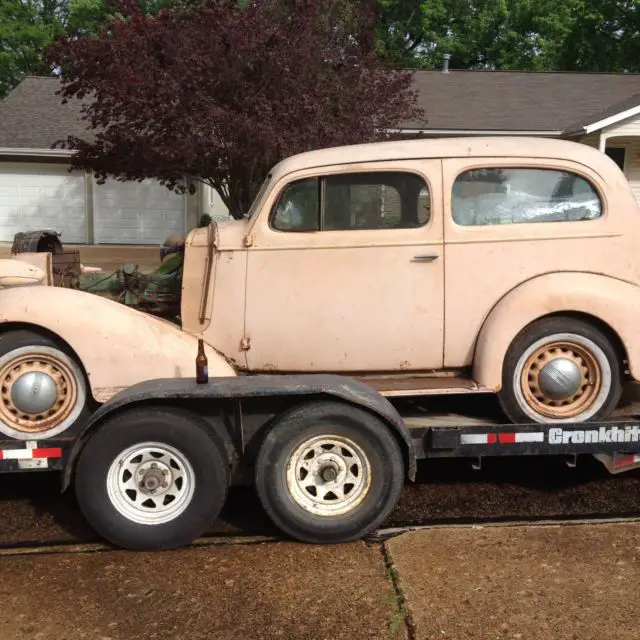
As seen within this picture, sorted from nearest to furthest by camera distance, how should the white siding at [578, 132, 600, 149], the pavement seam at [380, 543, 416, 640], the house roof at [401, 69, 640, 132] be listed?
1. the pavement seam at [380, 543, 416, 640]
2. the white siding at [578, 132, 600, 149]
3. the house roof at [401, 69, 640, 132]

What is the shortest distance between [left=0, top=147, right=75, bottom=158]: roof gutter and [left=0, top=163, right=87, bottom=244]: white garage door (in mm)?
638

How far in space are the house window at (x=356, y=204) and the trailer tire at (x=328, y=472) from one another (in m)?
1.19

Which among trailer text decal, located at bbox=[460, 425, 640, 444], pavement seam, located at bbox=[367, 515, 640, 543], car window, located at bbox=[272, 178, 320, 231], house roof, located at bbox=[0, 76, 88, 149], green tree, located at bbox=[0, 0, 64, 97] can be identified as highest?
green tree, located at bbox=[0, 0, 64, 97]

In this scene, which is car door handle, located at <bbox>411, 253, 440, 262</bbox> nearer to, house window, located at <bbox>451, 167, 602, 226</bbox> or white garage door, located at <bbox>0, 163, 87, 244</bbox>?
house window, located at <bbox>451, 167, 602, 226</bbox>

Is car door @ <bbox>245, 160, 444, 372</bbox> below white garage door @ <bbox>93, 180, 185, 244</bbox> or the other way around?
below

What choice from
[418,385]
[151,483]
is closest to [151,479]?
[151,483]

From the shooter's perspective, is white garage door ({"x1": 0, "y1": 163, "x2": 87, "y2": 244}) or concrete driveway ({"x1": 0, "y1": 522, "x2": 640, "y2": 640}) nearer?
concrete driveway ({"x1": 0, "y1": 522, "x2": 640, "y2": 640})

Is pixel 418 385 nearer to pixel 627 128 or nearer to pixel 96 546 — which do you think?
pixel 96 546

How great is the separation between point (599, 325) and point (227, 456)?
2335mm

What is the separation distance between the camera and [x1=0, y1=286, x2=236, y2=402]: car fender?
165 inches

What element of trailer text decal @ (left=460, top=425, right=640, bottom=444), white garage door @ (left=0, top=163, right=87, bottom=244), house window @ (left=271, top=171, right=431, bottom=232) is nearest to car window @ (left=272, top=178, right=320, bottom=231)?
house window @ (left=271, top=171, right=431, bottom=232)

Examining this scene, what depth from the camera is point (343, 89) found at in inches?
391

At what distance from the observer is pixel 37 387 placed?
4242 millimetres

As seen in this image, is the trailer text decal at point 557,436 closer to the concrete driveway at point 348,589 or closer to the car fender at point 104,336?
the concrete driveway at point 348,589
